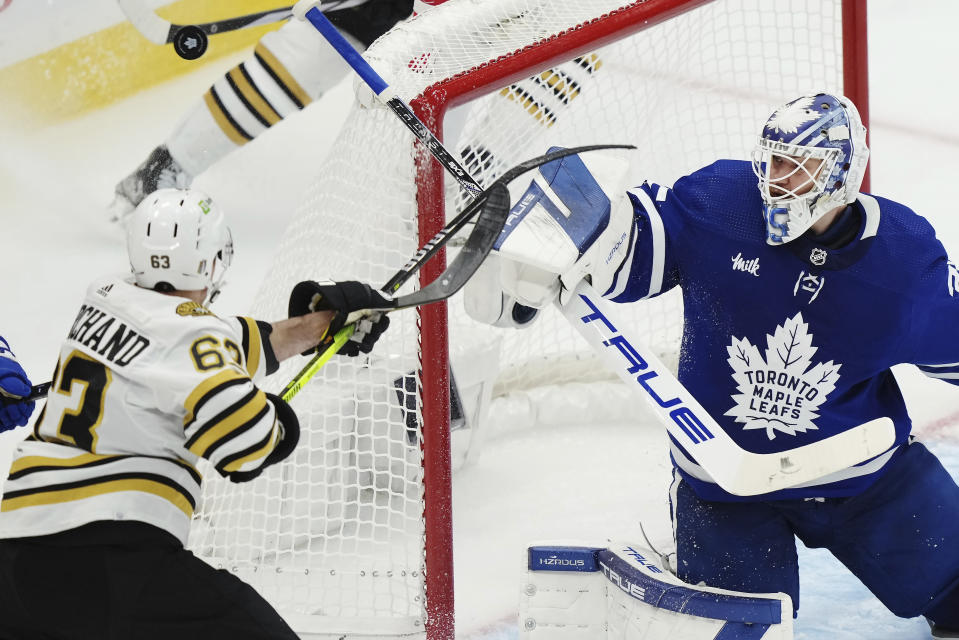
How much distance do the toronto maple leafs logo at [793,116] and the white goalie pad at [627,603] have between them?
2.16 ft

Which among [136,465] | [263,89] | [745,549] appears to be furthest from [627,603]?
[263,89]

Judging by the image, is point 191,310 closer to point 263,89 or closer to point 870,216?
point 870,216

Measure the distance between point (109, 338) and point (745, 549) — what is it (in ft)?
3.31

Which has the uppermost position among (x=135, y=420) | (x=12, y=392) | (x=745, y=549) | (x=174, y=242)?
(x=174, y=242)

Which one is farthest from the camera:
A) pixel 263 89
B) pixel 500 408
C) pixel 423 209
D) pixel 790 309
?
pixel 263 89

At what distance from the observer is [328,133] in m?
4.32

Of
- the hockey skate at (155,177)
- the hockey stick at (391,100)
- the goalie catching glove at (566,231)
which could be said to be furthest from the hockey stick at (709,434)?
the hockey skate at (155,177)

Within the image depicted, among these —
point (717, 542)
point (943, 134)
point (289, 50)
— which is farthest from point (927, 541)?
point (943, 134)

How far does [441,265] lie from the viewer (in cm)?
206

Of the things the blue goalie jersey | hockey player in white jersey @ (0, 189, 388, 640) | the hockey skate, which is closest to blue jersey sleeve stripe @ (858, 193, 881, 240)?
the blue goalie jersey

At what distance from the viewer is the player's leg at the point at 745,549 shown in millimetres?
2006

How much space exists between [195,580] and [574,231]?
70 cm

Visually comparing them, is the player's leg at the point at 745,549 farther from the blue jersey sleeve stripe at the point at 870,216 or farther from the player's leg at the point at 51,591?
the player's leg at the point at 51,591

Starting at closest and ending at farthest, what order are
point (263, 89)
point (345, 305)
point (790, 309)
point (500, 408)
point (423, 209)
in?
point (345, 305), point (790, 309), point (423, 209), point (500, 408), point (263, 89)
